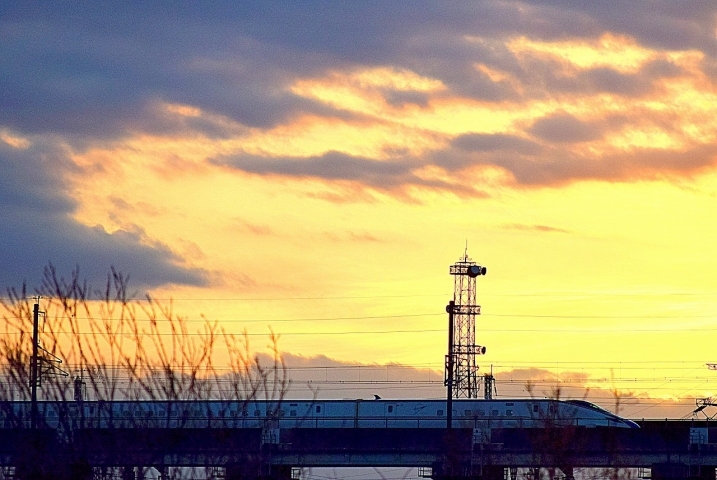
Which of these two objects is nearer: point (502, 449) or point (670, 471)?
point (502, 449)

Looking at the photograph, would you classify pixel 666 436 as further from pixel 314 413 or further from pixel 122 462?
pixel 122 462

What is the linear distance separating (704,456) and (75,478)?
5182 centimetres

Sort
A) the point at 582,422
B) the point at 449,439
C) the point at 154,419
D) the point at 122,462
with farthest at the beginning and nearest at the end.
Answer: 1. the point at 582,422
2. the point at 449,439
3. the point at 154,419
4. the point at 122,462

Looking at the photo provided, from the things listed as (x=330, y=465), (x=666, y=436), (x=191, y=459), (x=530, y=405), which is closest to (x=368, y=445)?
(x=330, y=465)

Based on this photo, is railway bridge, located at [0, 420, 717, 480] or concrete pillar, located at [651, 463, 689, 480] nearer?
railway bridge, located at [0, 420, 717, 480]

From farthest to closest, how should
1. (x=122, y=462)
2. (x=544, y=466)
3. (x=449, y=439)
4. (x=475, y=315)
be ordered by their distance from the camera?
(x=475, y=315), (x=449, y=439), (x=544, y=466), (x=122, y=462)

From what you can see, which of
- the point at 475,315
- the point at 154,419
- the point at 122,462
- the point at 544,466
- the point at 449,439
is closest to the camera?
the point at 122,462

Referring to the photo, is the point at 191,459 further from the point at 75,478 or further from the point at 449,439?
the point at 449,439

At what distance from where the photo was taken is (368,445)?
238ft

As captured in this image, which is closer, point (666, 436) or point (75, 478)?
point (75, 478)

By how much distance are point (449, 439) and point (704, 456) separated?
18.5 metres

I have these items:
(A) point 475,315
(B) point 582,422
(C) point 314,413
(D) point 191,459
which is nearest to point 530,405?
(B) point 582,422

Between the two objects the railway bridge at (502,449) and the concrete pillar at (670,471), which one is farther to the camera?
the concrete pillar at (670,471)

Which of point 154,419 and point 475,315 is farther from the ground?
point 475,315
